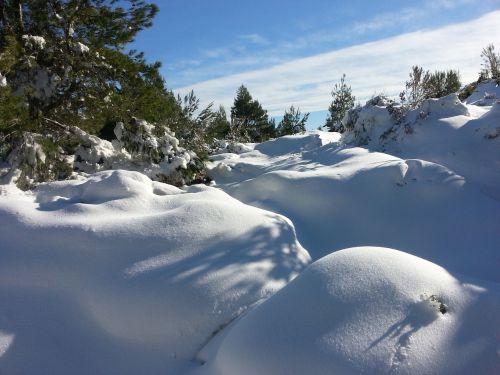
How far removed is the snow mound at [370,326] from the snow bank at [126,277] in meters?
0.46

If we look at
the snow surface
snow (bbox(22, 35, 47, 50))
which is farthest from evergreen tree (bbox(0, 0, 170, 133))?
the snow surface

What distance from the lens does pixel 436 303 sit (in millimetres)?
2223

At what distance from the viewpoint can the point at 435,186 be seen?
474 cm

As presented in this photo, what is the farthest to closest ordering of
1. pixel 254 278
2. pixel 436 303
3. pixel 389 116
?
1. pixel 389 116
2. pixel 254 278
3. pixel 436 303

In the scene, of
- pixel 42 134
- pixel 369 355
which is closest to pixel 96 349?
pixel 369 355

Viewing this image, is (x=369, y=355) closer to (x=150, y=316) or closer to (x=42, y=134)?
(x=150, y=316)

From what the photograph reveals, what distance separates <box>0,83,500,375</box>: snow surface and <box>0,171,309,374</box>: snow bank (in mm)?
11

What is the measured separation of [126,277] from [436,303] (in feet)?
7.33

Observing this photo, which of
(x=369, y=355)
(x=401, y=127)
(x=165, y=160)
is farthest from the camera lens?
(x=401, y=127)

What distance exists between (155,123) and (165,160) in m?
0.73

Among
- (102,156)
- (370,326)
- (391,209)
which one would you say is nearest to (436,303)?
(370,326)

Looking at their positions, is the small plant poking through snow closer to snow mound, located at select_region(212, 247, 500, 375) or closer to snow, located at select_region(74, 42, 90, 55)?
snow mound, located at select_region(212, 247, 500, 375)

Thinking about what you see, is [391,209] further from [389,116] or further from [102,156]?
[102,156]

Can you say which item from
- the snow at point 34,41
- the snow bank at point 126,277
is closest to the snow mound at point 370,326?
the snow bank at point 126,277
